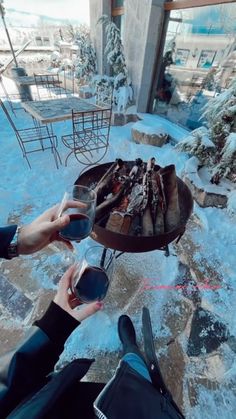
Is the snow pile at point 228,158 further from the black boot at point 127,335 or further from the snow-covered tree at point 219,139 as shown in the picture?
the black boot at point 127,335

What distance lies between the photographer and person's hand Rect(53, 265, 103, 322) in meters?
0.85

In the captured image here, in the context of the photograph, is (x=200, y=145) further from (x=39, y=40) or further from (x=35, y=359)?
(x=39, y=40)

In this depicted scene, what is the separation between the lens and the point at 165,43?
3697 mm

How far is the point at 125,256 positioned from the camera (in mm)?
2025

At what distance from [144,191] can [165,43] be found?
3464 mm

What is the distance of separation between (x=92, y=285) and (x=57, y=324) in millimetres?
251

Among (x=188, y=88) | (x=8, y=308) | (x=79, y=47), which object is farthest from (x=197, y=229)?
(x=79, y=47)

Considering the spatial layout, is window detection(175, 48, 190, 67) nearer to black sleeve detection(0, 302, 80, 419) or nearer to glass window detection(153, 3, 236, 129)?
glass window detection(153, 3, 236, 129)

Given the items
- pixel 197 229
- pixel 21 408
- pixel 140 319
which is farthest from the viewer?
pixel 197 229

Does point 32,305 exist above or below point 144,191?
below

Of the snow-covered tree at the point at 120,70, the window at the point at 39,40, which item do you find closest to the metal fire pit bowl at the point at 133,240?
the snow-covered tree at the point at 120,70

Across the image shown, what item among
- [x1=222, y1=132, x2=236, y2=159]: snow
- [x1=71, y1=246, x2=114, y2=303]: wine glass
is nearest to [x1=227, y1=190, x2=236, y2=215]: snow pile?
A: [x1=222, y1=132, x2=236, y2=159]: snow

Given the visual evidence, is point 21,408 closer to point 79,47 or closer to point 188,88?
point 188,88

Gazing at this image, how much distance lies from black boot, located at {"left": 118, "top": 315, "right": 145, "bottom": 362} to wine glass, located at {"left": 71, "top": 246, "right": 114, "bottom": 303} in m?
0.48
